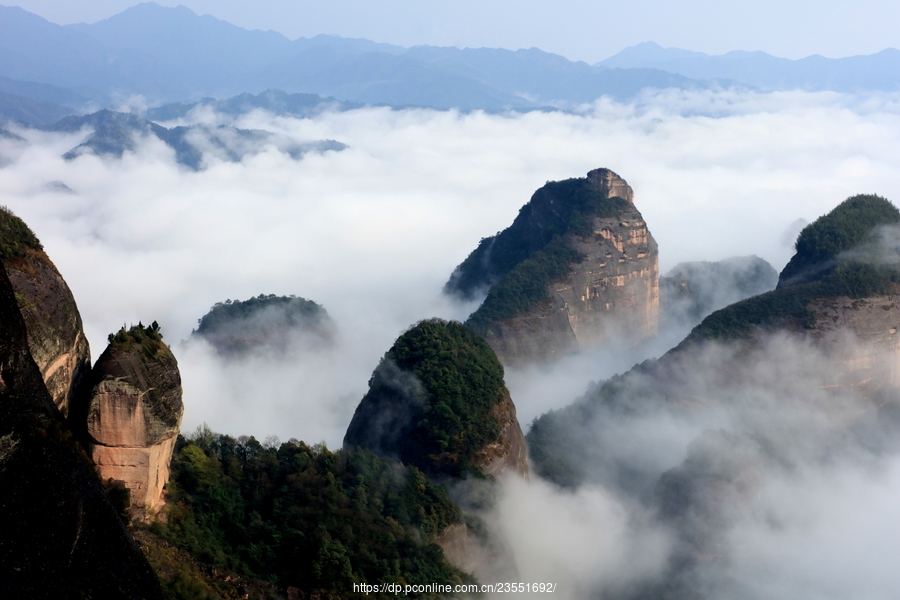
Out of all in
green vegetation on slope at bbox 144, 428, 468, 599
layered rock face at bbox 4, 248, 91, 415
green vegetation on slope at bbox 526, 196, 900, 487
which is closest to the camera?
layered rock face at bbox 4, 248, 91, 415

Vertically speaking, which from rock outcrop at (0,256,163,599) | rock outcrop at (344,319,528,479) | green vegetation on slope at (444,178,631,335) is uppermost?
green vegetation on slope at (444,178,631,335)

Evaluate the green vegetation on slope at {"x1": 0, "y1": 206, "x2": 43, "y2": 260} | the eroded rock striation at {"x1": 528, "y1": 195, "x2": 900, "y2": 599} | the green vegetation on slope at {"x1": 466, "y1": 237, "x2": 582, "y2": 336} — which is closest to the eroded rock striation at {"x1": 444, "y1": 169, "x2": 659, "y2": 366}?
the green vegetation on slope at {"x1": 466, "y1": 237, "x2": 582, "y2": 336}

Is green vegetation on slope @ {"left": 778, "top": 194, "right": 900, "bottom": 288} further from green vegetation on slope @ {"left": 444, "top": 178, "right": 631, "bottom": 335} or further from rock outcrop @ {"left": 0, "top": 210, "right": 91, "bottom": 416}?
rock outcrop @ {"left": 0, "top": 210, "right": 91, "bottom": 416}

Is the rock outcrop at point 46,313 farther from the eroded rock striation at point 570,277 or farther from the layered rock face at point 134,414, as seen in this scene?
A: the eroded rock striation at point 570,277

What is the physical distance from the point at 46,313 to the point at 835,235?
2679 inches

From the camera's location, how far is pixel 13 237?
1051 inches

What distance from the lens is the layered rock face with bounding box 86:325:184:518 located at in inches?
1078

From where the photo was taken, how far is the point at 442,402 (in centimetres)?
5078

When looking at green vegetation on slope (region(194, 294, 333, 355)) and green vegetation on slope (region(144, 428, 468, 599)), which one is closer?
green vegetation on slope (region(144, 428, 468, 599))

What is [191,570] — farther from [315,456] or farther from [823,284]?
[823,284]

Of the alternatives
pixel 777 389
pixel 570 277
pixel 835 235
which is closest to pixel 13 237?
A: pixel 777 389

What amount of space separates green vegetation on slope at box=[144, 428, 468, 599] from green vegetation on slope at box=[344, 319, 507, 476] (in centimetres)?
748

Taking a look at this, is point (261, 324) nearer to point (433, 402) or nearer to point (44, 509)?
point (433, 402)

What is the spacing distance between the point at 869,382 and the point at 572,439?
76.9 ft
